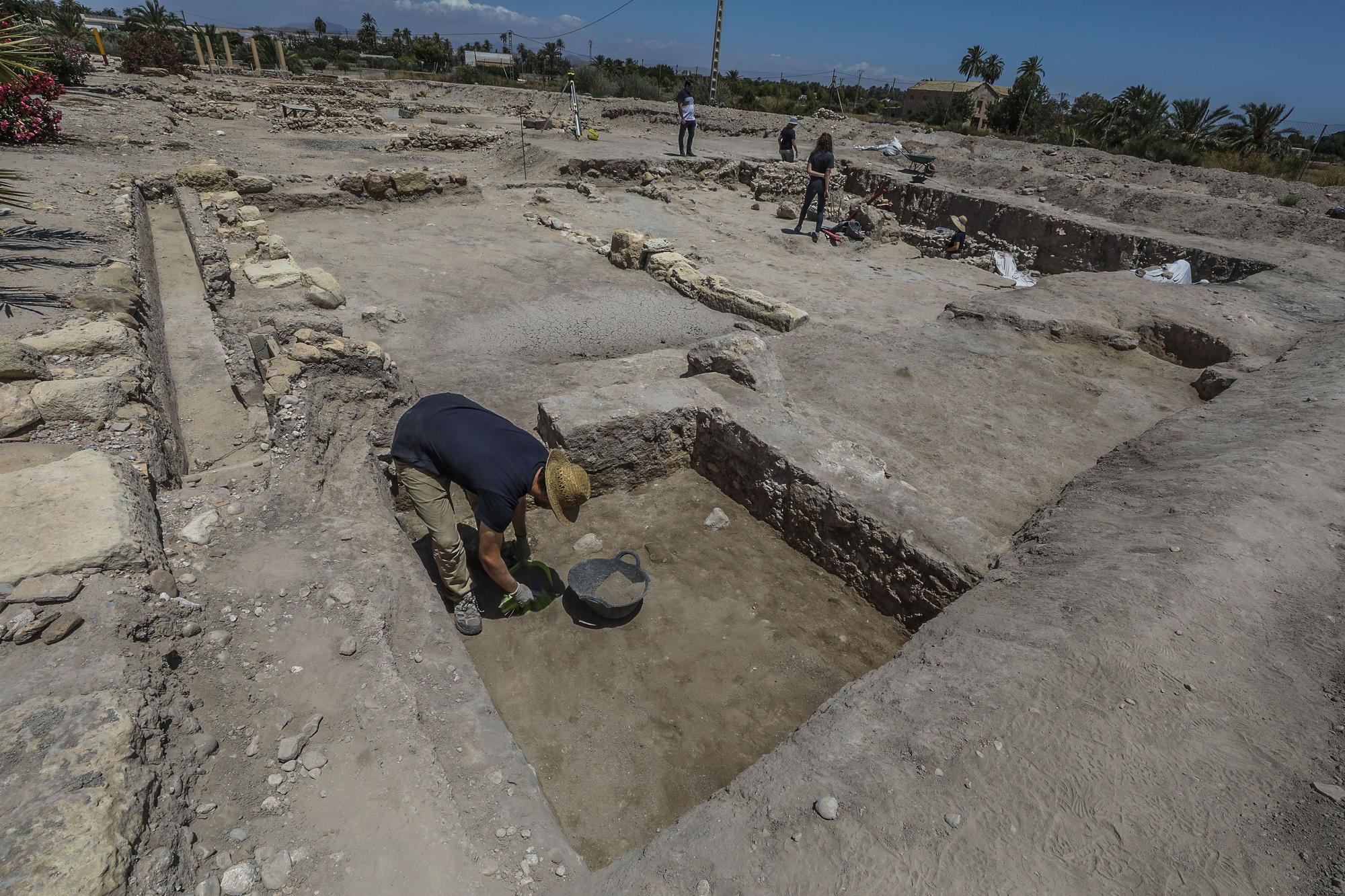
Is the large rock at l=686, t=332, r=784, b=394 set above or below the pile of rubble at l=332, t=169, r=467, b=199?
below

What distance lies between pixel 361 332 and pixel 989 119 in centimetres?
3207

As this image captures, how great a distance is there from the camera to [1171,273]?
10.2m

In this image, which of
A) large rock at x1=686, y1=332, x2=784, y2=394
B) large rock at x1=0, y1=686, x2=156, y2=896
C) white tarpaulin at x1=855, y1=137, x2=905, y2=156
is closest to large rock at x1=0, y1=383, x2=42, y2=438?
large rock at x1=0, y1=686, x2=156, y2=896

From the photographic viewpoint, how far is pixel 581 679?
334 centimetres

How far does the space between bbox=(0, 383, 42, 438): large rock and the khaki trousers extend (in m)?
2.17

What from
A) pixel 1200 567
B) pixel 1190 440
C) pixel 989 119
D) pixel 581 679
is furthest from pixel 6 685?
pixel 989 119

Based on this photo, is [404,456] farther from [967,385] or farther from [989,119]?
[989,119]

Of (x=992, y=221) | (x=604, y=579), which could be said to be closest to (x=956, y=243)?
(x=992, y=221)

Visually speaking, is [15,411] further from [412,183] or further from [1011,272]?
[1011,272]

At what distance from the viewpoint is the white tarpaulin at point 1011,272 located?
11.2 meters

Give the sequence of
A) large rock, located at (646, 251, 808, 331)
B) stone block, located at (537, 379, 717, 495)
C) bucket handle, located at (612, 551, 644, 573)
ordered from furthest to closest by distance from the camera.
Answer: large rock, located at (646, 251, 808, 331) < stone block, located at (537, 379, 717, 495) < bucket handle, located at (612, 551, 644, 573)

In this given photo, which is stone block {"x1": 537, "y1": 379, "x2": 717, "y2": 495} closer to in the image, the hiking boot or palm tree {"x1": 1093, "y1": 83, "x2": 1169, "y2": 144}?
the hiking boot

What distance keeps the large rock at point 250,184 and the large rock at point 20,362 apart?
25.3ft

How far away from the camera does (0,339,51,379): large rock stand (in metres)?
3.79
